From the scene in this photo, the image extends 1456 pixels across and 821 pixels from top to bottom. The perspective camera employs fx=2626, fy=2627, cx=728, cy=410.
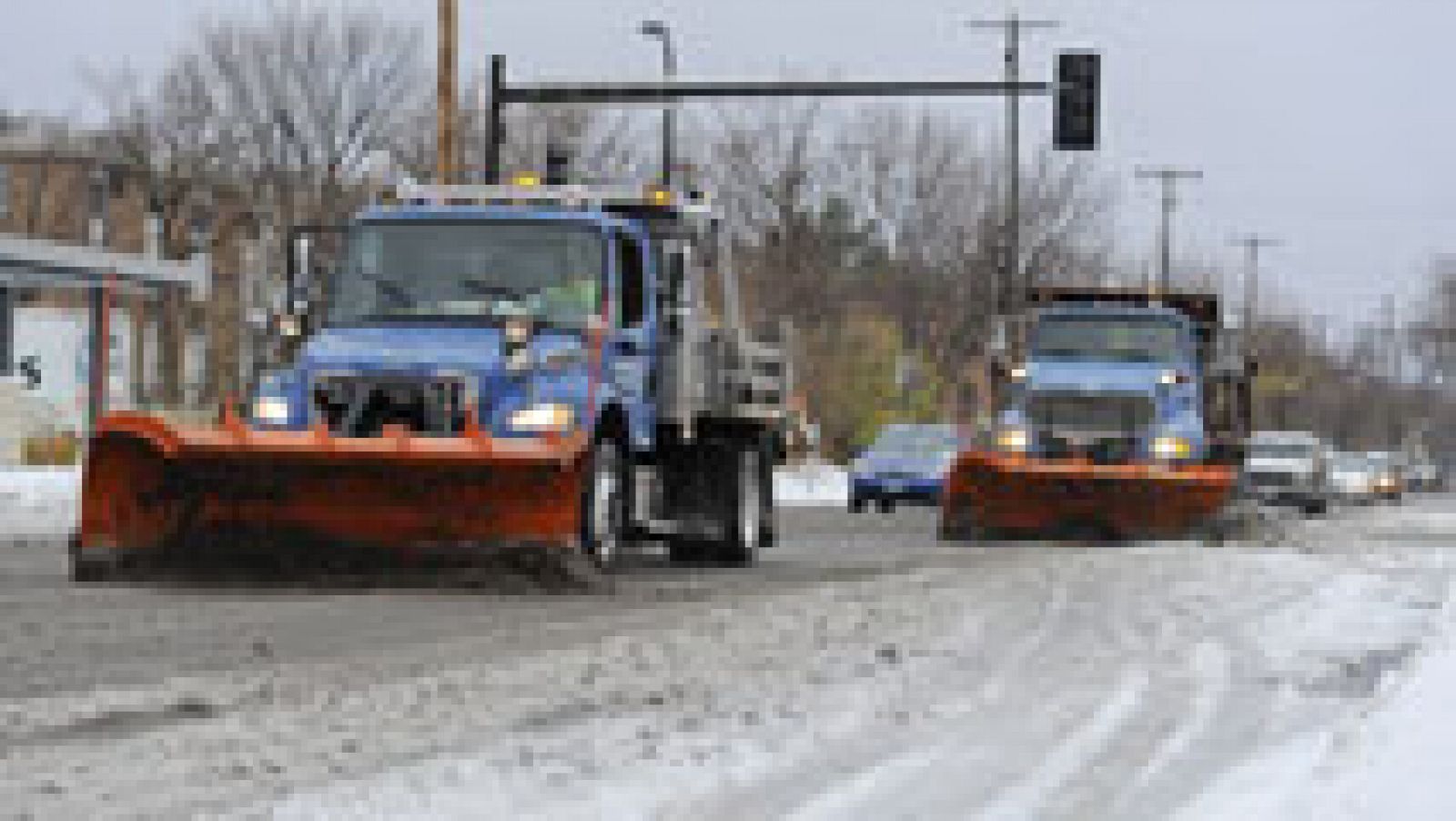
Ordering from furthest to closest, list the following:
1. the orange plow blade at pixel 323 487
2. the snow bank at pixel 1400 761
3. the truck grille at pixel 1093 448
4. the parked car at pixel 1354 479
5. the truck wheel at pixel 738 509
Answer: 1. the parked car at pixel 1354 479
2. the truck grille at pixel 1093 448
3. the truck wheel at pixel 738 509
4. the orange plow blade at pixel 323 487
5. the snow bank at pixel 1400 761

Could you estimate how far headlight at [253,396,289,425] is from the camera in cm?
1556

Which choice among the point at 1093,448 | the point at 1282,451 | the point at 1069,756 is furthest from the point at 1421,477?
the point at 1069,756

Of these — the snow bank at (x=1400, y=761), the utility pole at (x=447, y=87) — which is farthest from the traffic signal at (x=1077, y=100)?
Answer: the snow bank at (x=1400, y=761)

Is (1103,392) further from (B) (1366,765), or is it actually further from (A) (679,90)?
(B) (1366,765)

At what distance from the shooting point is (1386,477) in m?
71.0

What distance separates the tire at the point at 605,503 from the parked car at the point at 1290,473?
31.0 metres

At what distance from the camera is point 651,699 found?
989 centimetres

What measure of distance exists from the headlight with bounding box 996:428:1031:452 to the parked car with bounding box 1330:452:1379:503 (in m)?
37.0

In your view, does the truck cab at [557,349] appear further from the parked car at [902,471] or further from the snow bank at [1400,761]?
the parked car at [902,471]

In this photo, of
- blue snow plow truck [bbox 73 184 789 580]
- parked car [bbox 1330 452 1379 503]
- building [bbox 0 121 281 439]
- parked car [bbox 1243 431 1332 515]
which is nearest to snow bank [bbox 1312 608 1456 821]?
blue snow plow truck [bbox 73 184 789 580]

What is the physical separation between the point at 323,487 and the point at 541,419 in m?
1.34

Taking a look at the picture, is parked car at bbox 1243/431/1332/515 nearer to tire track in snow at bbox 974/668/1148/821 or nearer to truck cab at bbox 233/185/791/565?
truck cab at bbox 233/185/791/565

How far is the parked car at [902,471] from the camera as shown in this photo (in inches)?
1556

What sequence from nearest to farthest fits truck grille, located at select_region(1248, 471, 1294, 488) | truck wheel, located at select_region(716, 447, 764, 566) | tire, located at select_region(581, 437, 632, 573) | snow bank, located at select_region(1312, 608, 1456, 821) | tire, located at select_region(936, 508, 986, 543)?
snow bank, located at select_region(1312, 608, 1456, 821) < tire, located at select_region(581, 437, 632, 573) < truck wheel, located at select_region(716, 447, 764, 566) < tire, located at select_region(936, 508, 986, 543) < truck grille, located at select_region(1248, 471, 1294, 488)
